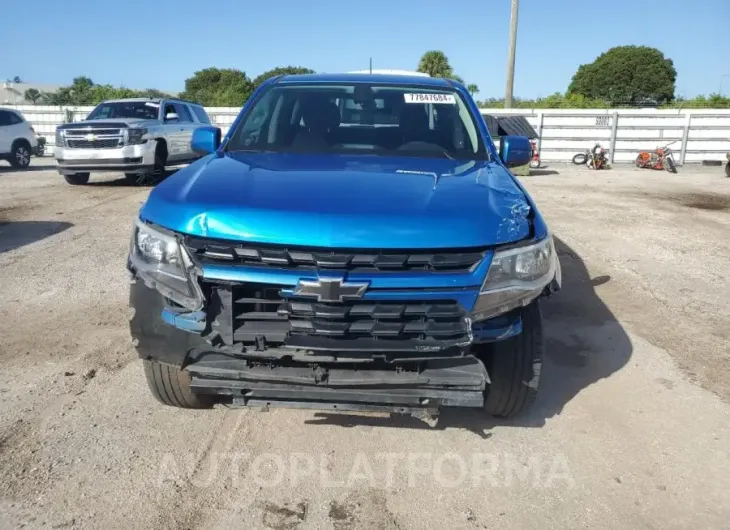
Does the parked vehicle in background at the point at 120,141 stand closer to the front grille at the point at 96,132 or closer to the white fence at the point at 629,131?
the front grille at the point at 96,132

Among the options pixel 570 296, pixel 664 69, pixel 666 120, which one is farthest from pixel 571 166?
pixel 664 69

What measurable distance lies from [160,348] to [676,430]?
2.65 m

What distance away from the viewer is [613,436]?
10.3 ft

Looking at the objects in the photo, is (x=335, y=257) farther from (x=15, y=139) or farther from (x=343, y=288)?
(x=15, y=139)

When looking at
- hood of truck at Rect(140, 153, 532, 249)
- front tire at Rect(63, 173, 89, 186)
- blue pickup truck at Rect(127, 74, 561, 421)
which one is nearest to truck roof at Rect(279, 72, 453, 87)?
hood of truck at Rect(140, 153, 532, 249)

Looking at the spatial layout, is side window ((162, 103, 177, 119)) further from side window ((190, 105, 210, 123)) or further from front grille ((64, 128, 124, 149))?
front grille ((64, 128, 124, 149))

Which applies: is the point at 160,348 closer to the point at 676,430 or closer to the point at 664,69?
the point at 676,430

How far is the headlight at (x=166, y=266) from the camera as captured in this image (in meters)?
2.48

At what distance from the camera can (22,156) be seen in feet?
54.0

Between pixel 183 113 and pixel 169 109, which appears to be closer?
pixel 169 109

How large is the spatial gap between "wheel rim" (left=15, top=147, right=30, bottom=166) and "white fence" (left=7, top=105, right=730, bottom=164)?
13.6 metres

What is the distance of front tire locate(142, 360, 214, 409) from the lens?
2.98 m

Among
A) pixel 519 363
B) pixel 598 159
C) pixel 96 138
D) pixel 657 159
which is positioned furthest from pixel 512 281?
pixel 657 159

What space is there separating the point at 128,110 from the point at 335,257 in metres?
12.0
